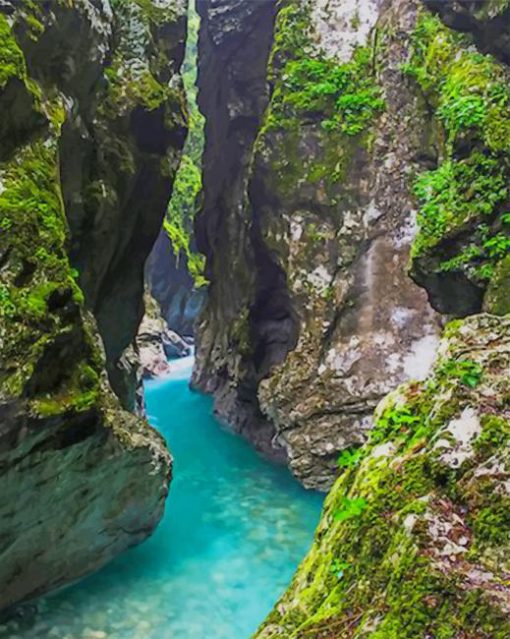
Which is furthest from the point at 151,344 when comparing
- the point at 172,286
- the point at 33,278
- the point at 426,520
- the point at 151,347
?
the point at 426,520

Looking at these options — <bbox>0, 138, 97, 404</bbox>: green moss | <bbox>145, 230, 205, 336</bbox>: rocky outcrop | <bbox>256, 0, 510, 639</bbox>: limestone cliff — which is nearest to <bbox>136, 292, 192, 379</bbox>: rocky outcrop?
<bbox>145, 230, 205, 336</bbox>: rocky outcrop

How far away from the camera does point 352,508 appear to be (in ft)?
9.32

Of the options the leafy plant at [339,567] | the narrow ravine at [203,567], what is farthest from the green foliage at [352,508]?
the narrow ravine at [203,567]

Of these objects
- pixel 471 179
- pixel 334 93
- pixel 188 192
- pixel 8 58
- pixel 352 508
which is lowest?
pixel 352 508

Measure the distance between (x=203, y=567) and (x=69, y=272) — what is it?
513 centimetres

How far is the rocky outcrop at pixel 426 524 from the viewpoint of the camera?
215 centimetres

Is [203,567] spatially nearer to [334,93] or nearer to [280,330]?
[280,330]

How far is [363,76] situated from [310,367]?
21.4 ft

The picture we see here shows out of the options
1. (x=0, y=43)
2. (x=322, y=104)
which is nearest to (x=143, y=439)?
(x=0, y=43)

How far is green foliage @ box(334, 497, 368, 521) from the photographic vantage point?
281 centimetres

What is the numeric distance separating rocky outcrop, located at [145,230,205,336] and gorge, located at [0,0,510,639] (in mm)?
18131

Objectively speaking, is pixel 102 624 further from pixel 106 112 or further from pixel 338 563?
pixel 106 112

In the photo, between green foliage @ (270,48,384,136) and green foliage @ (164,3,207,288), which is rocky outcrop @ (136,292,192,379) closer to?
green foliage @ (164,3,207,288)

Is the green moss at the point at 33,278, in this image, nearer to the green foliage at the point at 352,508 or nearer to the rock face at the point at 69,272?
the rock face at the point at 69,272
